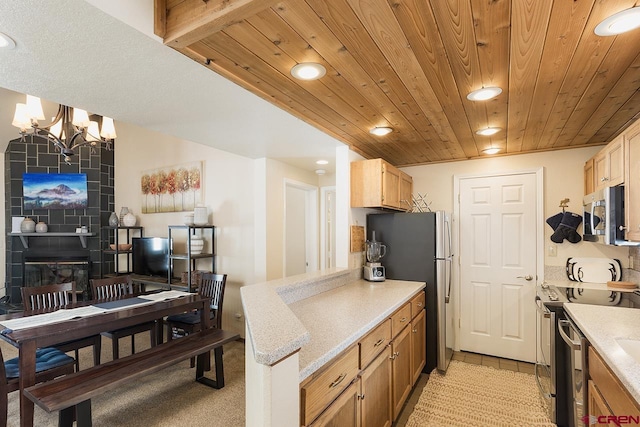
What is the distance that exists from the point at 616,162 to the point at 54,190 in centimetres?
732

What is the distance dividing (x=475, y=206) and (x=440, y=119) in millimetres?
1669

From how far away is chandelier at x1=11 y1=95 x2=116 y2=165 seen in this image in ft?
9.96

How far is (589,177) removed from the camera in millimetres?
3113

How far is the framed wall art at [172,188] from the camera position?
4648 millimetres

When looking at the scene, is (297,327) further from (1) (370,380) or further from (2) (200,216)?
(2) (200,216)

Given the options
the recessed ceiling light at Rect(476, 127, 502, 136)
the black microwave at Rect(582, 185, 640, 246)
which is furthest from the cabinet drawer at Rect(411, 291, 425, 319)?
the recessed ceiling light at Rect(476, 127, 502, 136)

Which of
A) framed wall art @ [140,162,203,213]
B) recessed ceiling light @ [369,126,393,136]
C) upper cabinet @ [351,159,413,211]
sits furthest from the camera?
framed wall art @ [140,162,203,213]

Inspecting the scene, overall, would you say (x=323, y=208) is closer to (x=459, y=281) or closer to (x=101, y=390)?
(x=459, y=281)

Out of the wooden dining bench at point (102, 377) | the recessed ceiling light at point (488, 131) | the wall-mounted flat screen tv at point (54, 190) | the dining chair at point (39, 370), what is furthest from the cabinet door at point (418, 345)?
the wall-mounted flat screen tv at point (54, 190)

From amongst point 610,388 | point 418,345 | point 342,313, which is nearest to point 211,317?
point 342,313

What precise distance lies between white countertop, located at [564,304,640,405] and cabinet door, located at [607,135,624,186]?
34.3 inches

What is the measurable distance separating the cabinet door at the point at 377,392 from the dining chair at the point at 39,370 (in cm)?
216

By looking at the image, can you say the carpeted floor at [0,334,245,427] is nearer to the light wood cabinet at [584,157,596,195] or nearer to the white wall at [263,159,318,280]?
the white wall at [263,159,318,280]

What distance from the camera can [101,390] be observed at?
194cm
